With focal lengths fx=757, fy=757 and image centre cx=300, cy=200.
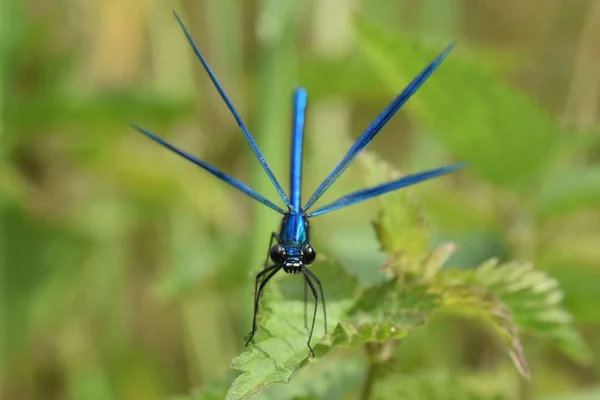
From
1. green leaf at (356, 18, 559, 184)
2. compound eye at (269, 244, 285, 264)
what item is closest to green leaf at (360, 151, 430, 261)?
compound eye at (269, 244, 285, 264)

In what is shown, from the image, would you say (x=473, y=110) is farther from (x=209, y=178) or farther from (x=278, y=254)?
(x=209, y=178)

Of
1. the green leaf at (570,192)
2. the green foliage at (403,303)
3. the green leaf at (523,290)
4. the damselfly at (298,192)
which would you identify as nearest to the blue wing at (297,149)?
the damselfly at (298,192)

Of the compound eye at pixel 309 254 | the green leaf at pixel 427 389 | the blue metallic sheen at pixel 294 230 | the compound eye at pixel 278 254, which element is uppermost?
the blue metallic sheen at pixel 294 230

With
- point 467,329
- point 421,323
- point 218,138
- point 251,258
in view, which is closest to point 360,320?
point 421,323

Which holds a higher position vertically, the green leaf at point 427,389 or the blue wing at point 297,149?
the blue wing at point 297,149

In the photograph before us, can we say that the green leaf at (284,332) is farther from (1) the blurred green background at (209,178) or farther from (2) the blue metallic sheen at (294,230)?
(1) the blurred green background at (209,178)

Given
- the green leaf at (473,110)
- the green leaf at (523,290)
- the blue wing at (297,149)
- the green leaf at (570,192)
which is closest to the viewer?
the green leaf at (523,290)

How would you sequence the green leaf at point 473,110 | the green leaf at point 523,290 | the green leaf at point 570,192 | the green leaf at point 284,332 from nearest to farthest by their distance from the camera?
1. the green leaf at point 284,332
2. the green leaf at point 523,290
3. the green leaf at point 473,110
4. the green leaf at point 570,192

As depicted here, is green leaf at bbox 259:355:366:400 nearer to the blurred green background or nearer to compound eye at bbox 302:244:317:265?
compound eye at bbox 302:244:317:265
